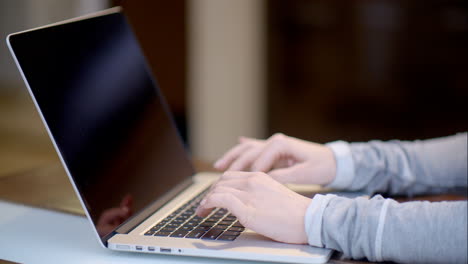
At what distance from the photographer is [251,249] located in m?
0.74

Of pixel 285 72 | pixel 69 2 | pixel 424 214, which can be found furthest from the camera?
pixel 285 72

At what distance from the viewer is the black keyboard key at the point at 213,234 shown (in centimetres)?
78

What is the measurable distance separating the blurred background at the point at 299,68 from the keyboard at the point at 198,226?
1.56m

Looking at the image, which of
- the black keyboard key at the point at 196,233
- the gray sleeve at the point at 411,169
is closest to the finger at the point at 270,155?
the gray sleeve at the point at 411,169

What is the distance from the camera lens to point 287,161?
1.04 meters

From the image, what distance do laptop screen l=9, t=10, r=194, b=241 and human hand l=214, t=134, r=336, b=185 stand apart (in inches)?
4.5

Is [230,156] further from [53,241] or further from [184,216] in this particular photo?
[53,241]

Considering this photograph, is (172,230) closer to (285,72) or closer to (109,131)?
(109,131)

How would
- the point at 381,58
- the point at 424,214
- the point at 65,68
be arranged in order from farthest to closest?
the point at 381,58 < the point at 65,68 < the point at 424,214

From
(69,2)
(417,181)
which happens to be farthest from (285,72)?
(417,181)

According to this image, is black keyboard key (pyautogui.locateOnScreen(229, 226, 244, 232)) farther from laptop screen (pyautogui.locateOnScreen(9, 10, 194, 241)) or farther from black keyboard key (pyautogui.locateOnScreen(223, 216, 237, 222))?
laptop screen (pyautogui.locateOnScreen(9, 10, 194, 241))

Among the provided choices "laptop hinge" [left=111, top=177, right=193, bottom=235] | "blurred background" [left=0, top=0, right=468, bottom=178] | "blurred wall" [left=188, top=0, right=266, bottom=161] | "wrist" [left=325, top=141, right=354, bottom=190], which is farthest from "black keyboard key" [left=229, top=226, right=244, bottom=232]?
"blurred wall" [left=188, top=0, right=266, bottom=161]

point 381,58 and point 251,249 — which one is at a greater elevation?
point 251,249

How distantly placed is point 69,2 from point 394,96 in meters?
1.34
